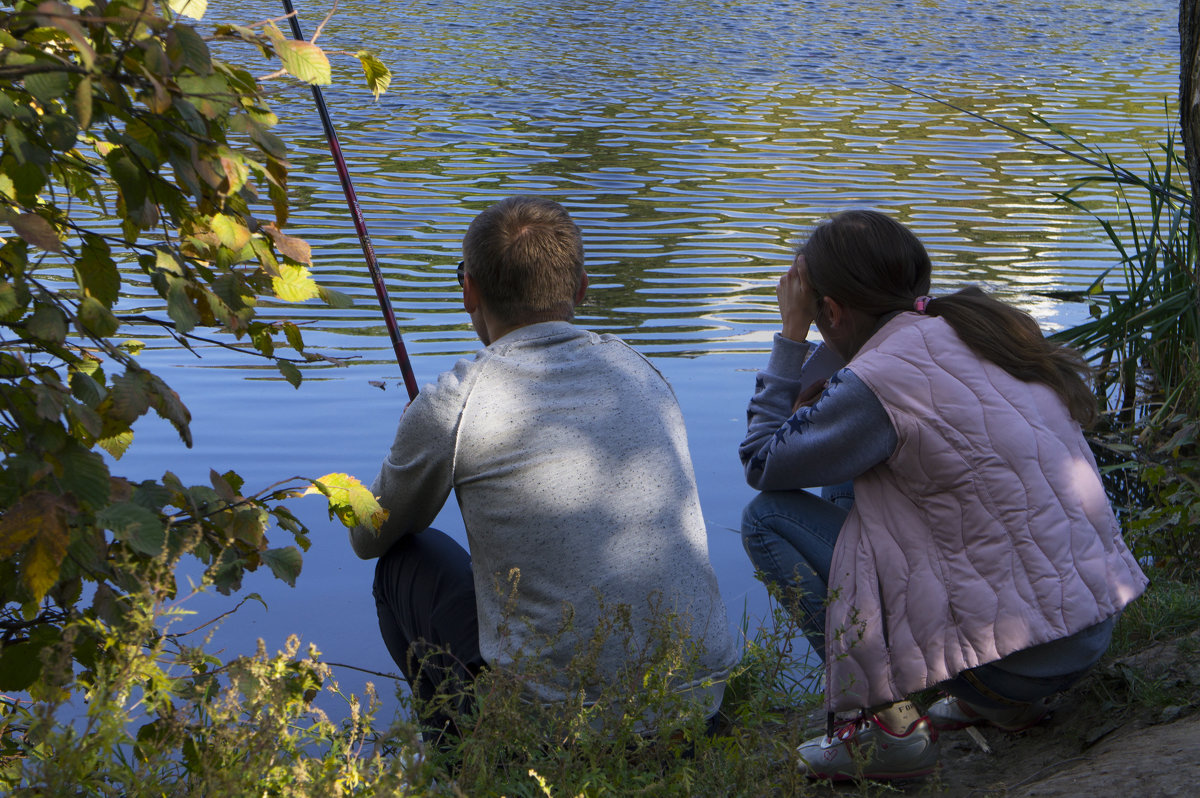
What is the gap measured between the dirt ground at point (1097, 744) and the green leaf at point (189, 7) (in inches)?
72.6

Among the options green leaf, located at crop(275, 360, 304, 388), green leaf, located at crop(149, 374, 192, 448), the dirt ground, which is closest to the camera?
green leaf, located at crop(149, 374, 192, 448)

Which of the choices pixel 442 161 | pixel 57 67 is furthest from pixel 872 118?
pixel 57 67

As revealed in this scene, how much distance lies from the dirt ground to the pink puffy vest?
0.26 metres

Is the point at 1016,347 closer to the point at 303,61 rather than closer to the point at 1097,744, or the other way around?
the point at 1097,744

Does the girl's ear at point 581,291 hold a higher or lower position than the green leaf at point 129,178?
lower

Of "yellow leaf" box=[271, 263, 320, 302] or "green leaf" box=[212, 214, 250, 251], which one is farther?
"yellow leaf" box=[271, 263, 320, 302]

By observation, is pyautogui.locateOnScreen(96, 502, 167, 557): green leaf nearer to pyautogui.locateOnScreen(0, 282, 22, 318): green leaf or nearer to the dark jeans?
pyautogui.locateOnScreen(0, 282, 22, 318): green leaf

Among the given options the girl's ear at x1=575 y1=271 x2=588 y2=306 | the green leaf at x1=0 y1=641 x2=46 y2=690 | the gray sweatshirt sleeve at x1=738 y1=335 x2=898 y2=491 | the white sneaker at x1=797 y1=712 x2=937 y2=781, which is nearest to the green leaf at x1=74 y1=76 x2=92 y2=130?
the green leaf at x1=0 y1=641 x2=46 y2=690

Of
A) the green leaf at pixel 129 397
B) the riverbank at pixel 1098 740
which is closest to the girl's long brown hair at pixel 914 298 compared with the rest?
the riverbank at pixel 1098 740

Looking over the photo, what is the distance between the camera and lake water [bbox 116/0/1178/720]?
196 inches

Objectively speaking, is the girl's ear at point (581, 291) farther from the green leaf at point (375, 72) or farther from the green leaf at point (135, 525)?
the green leaf at point (135, 525)

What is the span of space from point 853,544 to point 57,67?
175 centimetres

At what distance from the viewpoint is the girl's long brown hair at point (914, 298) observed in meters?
2.67

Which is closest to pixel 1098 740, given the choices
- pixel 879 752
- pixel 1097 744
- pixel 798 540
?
pixel 1097 744
